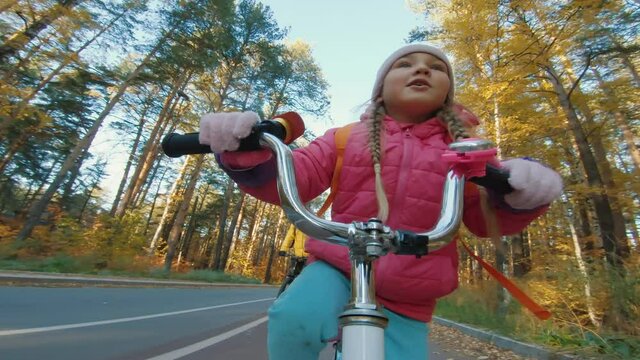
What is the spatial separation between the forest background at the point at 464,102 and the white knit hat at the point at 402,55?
1.45 feet

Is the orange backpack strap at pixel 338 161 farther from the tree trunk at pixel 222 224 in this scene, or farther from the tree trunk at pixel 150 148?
the tree trunk at pixel 222 224

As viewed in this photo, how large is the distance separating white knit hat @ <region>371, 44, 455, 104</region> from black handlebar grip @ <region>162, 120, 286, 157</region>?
82cm

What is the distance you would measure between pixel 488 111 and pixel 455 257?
10486 millimetres

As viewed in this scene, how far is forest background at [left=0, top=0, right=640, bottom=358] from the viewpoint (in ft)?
23.8

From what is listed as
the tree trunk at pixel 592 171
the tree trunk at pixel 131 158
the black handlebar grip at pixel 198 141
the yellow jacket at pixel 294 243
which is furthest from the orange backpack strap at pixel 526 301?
the tree trunk at pixel 131 158

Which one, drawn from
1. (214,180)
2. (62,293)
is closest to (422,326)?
(62,293)

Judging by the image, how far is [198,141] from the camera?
1.21 metres

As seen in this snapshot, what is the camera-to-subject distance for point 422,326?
1484mm

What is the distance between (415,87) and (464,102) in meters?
9.86

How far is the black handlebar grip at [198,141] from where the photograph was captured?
1.19 m

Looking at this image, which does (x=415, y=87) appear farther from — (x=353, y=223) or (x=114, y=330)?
(x=114, y=330)

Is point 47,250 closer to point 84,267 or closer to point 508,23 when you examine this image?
point 84,267

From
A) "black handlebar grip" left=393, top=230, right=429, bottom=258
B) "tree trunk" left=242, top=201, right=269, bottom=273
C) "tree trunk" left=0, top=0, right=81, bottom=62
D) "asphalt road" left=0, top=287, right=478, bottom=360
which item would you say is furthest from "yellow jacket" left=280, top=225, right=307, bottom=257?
"tree trunk" left=242, top=201, right=269, bottom=273

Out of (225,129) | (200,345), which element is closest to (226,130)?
(225,129)
